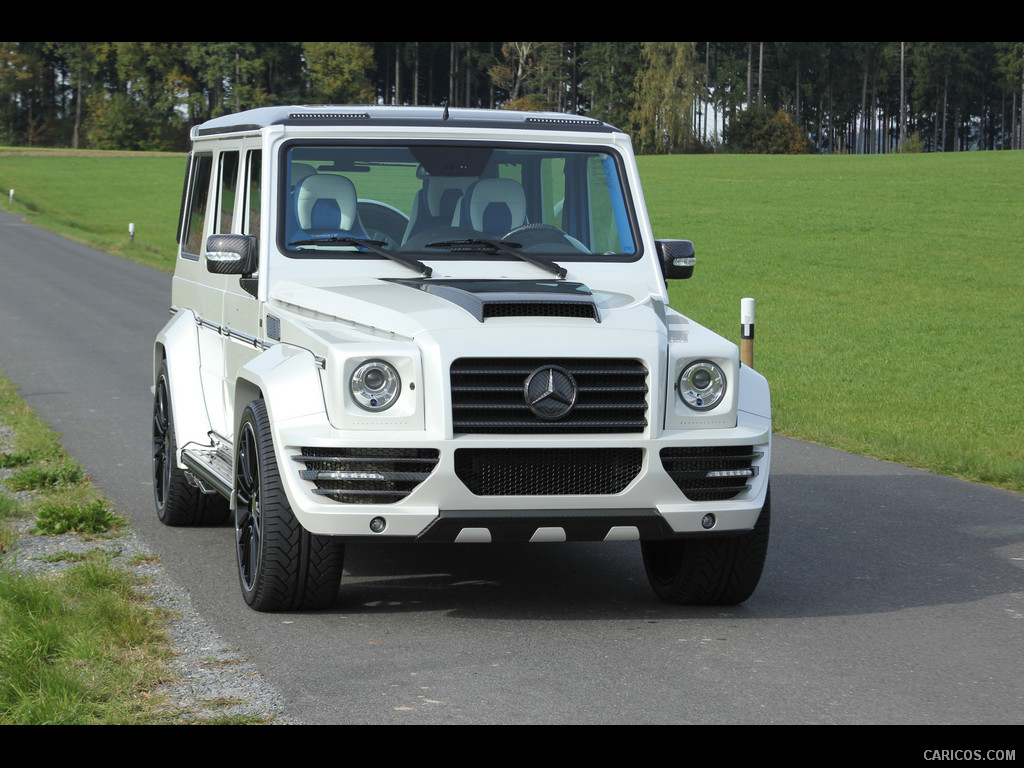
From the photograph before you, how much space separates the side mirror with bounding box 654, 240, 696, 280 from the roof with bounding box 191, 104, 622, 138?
71 centimetres

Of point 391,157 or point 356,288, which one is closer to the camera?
point 356,288

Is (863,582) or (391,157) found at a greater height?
(391,157)

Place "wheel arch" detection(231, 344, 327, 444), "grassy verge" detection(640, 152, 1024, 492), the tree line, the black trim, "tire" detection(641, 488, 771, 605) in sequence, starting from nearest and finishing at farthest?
"wheel arch" detection(231, 344, 327, 444) → "tire" detection(641, 488, 771, 605) → the black trim → "grassy verge" detection(640, 152, 1024, 492) → the tree line

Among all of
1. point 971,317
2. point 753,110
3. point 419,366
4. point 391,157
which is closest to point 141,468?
point 391,157

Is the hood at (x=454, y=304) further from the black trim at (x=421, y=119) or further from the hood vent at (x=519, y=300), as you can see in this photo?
the black trim at (x=421, y=119)

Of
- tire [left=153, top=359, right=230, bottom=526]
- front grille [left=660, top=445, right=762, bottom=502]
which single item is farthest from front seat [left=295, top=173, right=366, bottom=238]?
front grille [left=660, top=445, right=762, bottom=502]

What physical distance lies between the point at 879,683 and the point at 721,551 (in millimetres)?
1208

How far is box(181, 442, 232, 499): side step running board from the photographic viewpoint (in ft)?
23.2

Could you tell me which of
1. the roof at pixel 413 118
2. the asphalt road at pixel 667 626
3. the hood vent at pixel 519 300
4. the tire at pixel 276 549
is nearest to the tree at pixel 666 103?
the asphalt road at pixel 667 626

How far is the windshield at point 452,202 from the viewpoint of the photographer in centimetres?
712

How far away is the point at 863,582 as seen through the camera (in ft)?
23.2

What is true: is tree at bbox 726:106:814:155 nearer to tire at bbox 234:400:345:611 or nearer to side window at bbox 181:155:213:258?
side window at bbox 181:155:213:258

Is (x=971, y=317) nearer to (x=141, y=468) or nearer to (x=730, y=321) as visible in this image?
(x=730, y=321)

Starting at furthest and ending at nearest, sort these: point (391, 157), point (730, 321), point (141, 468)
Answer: point (730, 321), point (141, 468), point (391, 157)
